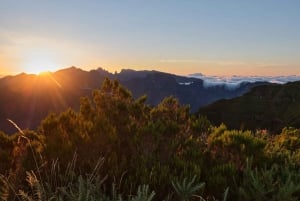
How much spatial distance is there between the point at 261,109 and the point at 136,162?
17038 centimetres

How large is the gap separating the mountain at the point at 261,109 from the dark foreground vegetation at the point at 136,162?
5231 inches

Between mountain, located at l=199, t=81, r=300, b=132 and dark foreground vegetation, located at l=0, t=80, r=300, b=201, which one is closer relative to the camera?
dark foreground vegetation, located at l=0, t=80, r=300, b=201

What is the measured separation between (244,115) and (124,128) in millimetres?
158946

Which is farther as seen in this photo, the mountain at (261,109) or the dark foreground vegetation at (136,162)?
the mountain at (261,109)

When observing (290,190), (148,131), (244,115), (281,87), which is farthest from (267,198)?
(281,87)

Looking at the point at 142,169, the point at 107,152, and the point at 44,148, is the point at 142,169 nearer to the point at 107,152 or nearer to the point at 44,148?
the point at 107,152

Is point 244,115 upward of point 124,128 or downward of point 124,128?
downward

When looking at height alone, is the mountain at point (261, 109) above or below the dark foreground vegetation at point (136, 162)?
below

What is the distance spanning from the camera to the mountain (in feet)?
492

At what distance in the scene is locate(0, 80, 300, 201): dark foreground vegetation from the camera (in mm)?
5676

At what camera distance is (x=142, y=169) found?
6.07 m

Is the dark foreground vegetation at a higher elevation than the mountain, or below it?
higher

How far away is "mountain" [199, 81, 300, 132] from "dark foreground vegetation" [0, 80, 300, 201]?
132866mm

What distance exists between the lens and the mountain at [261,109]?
150 metres
